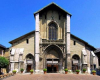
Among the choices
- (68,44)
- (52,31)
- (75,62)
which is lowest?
(75,62)

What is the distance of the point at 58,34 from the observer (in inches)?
1197

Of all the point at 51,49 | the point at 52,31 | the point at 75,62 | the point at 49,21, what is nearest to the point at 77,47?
the point at 75,62

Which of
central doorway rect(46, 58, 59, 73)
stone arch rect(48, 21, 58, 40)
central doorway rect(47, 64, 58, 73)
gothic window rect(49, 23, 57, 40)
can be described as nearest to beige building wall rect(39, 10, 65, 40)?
stone arch rect(48, 21, 58, 40)

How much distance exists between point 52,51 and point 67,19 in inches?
345

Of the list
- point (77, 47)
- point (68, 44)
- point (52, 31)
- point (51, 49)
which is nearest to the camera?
point (68, 44)

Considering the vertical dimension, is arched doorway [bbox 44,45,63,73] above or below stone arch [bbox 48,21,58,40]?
below

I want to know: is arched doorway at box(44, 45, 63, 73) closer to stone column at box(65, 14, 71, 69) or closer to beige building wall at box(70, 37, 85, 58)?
stone column at box(65, 14, 71, 69)

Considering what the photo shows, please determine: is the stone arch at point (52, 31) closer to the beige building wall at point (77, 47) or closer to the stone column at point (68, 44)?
the stone column at point (68, 44)

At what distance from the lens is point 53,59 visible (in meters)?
A: 29.6

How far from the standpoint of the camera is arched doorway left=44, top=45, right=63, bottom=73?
29250 mm

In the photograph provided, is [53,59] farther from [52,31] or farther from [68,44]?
[52,31]

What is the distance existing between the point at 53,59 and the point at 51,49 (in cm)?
245

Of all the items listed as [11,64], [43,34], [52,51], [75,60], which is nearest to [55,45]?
[52,51]

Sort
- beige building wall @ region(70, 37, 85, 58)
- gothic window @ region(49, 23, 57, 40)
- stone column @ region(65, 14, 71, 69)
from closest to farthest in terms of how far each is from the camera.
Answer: stone column @ region(65, 14, 71, 69) < beige building wall @ region(70, 37, 85, 58) < gothic window @ region(49, 23, 57, 40)
